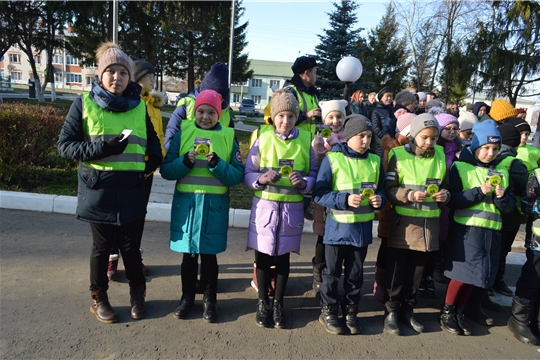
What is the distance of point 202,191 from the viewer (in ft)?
10.9

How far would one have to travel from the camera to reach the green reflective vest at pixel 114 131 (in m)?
3.08

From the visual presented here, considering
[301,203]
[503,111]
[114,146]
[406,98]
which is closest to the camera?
[114,146]

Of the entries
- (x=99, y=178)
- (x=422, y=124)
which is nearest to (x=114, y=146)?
(x=99, y=178)

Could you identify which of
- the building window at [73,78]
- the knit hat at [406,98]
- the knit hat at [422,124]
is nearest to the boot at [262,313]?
the knit hat at [422,124]

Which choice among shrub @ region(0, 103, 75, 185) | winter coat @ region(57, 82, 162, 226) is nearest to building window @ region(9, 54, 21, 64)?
shrub @ region(0, 103, 75, 185)

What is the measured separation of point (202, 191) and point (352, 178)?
1.29 meters

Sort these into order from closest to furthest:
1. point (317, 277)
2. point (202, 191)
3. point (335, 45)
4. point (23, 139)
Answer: point (202, 191) → point (317, 277) → point (23, 139) → point (335, 45)

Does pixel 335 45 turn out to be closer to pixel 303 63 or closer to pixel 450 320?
pixel 303 63

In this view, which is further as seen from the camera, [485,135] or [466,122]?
[466,122]

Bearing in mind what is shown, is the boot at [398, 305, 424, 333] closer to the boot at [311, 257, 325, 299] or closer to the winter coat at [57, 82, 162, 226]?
the boot at [311, 257, 325, 299]

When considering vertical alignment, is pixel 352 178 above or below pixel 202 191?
above

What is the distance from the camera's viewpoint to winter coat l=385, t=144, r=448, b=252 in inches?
133

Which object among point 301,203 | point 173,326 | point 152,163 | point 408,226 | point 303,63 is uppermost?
point 303,63

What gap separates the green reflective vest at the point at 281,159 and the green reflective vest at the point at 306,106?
1.09 metres
